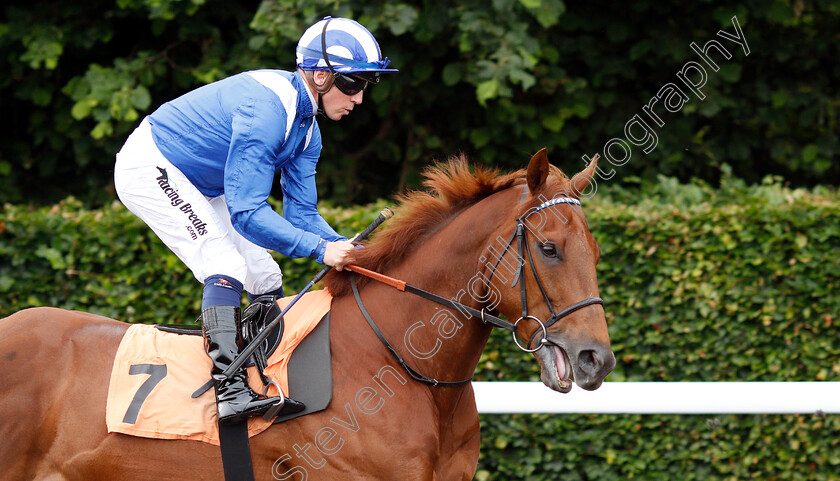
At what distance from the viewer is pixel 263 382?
2.78 meters

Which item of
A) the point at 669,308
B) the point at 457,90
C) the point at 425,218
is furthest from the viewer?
the point at 457,90

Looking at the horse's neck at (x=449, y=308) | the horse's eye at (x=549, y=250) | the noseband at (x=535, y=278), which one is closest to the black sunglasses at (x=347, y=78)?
the horse's neck at (x=449, y=308)

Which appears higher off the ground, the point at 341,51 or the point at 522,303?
the point at 341,51

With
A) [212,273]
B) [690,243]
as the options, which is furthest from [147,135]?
[690,243]

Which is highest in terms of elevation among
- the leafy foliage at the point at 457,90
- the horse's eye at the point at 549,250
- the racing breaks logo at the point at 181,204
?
the leafy foliage at the point at 457,90

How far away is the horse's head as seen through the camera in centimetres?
260

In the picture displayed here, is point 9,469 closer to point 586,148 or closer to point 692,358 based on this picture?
point 692,358

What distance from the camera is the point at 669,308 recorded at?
477 cm

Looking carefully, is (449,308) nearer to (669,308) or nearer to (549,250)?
(549,250)

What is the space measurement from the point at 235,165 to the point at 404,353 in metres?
0.98

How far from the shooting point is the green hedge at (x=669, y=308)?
4.67 meters

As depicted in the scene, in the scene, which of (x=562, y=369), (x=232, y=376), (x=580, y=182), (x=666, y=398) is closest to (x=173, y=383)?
(x=232, y=376)

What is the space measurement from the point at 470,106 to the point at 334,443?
5.11 m

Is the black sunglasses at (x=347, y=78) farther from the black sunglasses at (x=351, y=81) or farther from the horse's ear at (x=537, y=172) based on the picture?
the horse's ear at (x=537, y=172)
